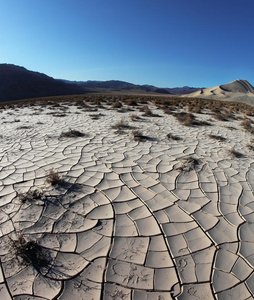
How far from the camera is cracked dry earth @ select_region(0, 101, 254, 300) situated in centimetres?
160

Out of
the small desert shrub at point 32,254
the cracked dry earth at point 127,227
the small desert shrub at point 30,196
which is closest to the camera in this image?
the cracked dry earth at point 127,227

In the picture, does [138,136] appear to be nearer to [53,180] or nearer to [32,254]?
[53,180]

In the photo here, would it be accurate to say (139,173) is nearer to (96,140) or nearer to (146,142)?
(146,142)

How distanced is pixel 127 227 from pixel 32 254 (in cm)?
97

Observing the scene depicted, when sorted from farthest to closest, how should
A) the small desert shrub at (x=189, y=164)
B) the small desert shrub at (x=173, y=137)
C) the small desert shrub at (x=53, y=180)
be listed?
1. the small desert shrub at (x=173, y=137)
2. the small desert shrub at (x=189, y=164)
3. the small desert shrub at (x=53, y=180)

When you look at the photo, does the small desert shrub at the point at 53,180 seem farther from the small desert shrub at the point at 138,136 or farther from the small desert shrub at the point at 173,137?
the small desert shrub at the point at 173,137

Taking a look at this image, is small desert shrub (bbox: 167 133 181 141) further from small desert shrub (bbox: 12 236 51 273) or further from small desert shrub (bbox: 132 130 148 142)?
small desert shrub (bbox: 12 236 51 273)

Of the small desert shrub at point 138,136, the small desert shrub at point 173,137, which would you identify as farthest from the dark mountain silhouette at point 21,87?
the small desert shrub at point 173,137

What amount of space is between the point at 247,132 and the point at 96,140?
5313mm

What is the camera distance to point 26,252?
5.98 feet

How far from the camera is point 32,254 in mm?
1807

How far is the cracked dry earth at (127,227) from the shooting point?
1.60 m

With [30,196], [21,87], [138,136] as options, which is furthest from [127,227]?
[21,87]

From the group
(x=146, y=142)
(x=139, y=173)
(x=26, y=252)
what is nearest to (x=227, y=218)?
(x=139, y=173)
